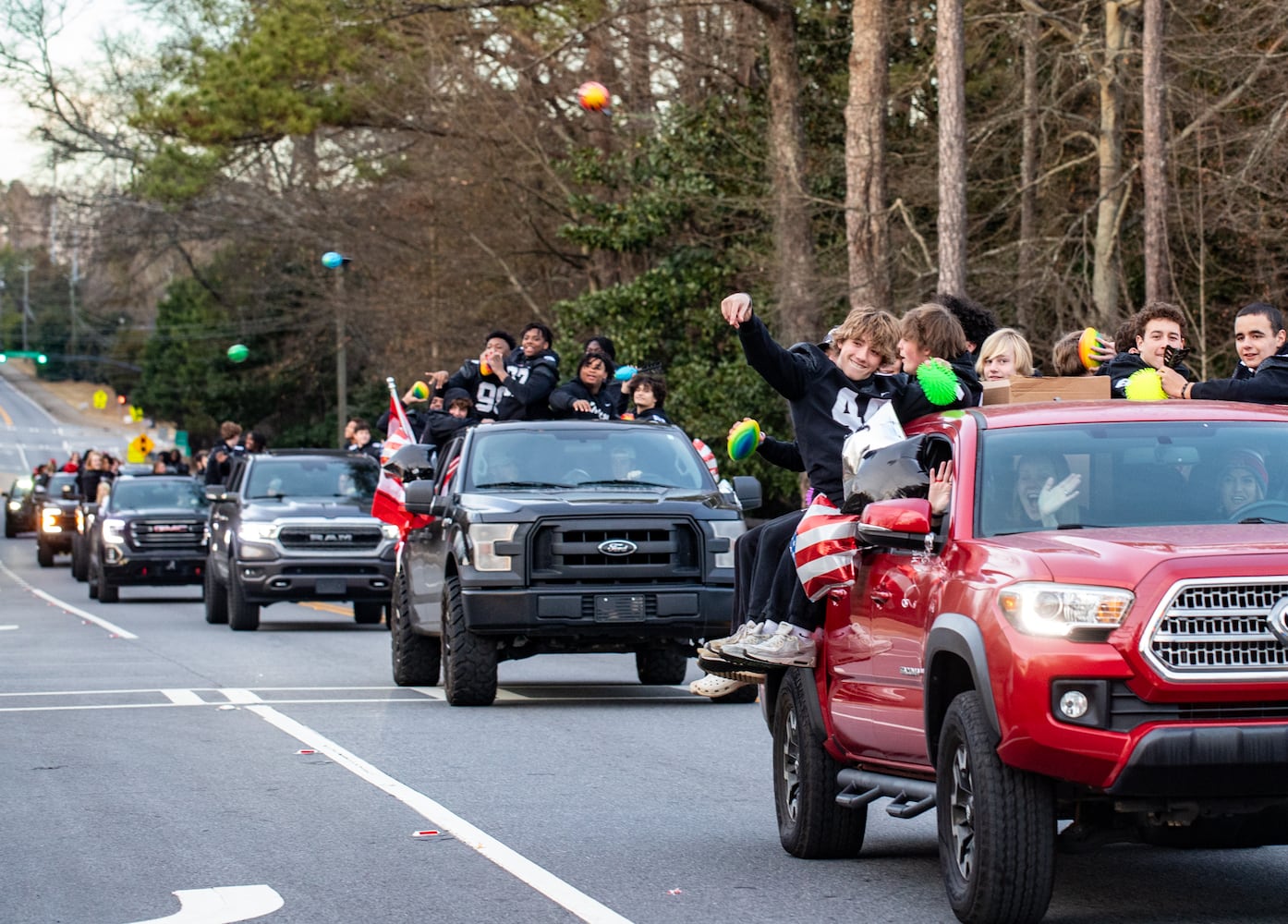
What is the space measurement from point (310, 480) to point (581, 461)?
30.3 feet

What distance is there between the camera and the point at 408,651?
15547 mm

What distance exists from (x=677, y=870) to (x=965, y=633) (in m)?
1.99

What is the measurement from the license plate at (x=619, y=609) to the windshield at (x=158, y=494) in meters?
17.4

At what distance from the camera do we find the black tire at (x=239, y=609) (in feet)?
72.3

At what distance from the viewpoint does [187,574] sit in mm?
29328

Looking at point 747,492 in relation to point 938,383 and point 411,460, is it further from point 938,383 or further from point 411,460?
point 938,383

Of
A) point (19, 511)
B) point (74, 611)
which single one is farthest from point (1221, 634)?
point (19, 511)

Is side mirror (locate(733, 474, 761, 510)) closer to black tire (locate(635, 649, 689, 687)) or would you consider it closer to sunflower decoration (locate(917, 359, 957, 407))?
black tire (locate(635, 649, 689, 687))

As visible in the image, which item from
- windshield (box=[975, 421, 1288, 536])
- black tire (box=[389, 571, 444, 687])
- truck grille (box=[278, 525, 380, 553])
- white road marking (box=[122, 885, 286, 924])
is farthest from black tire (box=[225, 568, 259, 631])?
windshield (box=[975, 421, 1288, 536])

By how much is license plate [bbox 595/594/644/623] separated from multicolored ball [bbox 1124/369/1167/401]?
5.24 meters

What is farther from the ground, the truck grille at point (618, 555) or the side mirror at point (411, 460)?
the side mirror at point (411, 460)

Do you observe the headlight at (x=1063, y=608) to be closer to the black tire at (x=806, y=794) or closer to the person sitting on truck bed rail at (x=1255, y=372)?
the black tire at (x=806, y=794)

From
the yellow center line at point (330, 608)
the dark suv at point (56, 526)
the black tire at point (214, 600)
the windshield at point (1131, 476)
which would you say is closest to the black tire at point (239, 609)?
the black tire at point (214, 600)

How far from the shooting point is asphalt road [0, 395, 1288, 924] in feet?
24.1
